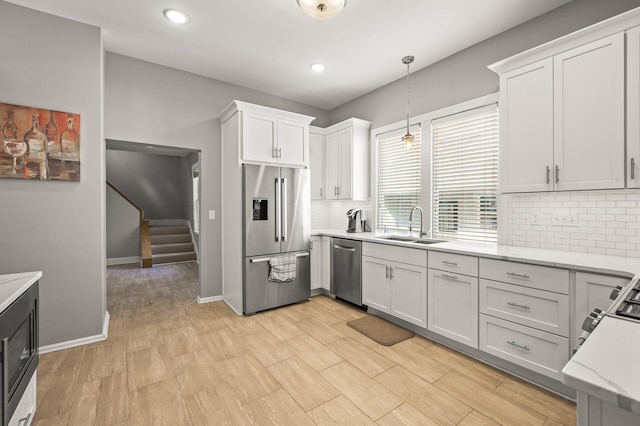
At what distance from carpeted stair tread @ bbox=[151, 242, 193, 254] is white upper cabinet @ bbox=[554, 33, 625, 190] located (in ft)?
24.0

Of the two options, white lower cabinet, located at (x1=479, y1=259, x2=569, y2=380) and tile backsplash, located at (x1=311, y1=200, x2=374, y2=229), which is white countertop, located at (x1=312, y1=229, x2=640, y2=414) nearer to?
white lower cabinet, located at (x1=479, y1=259, x2=569, y2=380)

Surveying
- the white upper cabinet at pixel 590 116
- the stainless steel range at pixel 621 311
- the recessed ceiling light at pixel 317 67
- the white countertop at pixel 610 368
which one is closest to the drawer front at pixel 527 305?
the stainless steel range at pixel 621 311

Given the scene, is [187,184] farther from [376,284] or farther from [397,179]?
[376,284]

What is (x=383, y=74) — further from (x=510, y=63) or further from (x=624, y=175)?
(x=624, y=175)

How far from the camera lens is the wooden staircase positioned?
6.76 m

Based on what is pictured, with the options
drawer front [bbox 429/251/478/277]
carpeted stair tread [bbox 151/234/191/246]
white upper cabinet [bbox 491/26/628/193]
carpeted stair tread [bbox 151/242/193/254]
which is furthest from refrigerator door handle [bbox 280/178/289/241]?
carpeted stair tread [bbox 151/234/191/246]

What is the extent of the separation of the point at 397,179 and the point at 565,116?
1.97 m

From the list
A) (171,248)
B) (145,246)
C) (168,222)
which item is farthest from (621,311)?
(168,222)

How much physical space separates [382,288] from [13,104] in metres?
3.90

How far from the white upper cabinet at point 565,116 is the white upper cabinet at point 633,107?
0.03m

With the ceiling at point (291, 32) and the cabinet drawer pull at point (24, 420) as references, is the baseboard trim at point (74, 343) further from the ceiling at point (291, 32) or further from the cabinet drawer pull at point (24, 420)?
the ceiling at point (291, 32)

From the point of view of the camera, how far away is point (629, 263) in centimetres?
193

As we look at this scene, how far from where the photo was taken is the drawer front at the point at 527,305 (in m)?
1.98

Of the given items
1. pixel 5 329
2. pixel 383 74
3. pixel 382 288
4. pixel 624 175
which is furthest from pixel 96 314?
pixel 624 175
